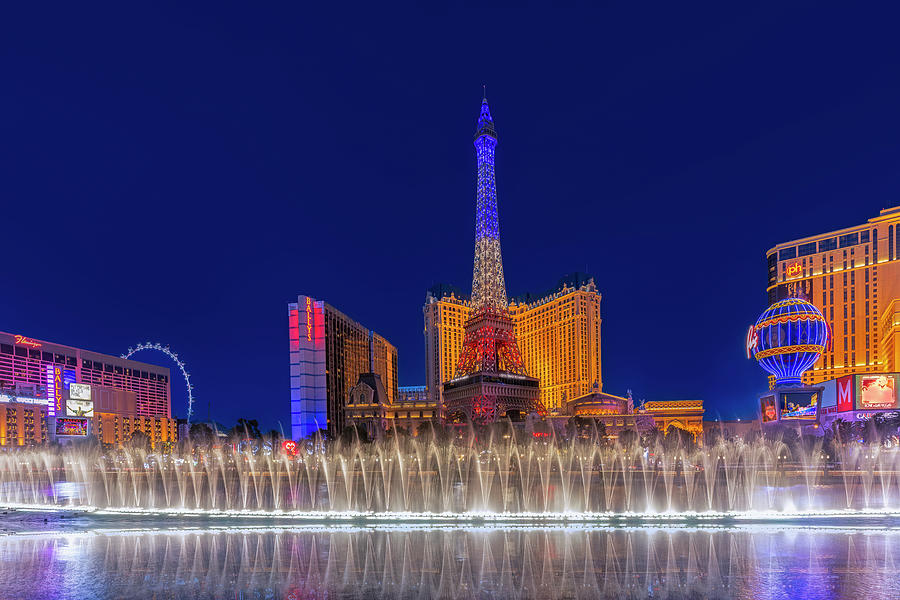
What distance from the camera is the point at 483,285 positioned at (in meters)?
107

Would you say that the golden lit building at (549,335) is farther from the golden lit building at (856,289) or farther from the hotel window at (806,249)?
the hotel window at (806,249)

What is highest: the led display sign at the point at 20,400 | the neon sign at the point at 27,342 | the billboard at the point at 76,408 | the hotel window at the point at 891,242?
the hotel window at the point at 891,242

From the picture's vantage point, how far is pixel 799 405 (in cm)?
6281

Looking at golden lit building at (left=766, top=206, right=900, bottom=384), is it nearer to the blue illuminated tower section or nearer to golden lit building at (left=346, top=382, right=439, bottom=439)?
the blue illuminated tower section

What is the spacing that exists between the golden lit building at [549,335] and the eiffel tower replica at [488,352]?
909cm

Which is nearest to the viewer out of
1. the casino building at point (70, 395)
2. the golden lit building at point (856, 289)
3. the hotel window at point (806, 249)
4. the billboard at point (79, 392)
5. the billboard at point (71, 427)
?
the billboard at point (71, 427)

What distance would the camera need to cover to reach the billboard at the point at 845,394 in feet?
217

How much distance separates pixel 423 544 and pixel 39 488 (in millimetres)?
34235

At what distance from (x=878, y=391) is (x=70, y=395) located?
113250mm

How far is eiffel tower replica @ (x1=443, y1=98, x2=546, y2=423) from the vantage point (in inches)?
3839

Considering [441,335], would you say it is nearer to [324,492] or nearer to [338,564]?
[324,492]

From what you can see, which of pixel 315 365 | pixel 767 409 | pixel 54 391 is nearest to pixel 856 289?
pixel 767 409

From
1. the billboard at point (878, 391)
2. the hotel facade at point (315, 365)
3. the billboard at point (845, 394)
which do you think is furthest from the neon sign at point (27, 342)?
the billboard at point (878, 391)

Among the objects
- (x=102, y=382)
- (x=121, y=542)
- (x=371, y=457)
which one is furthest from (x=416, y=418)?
(x=121, y=542)
